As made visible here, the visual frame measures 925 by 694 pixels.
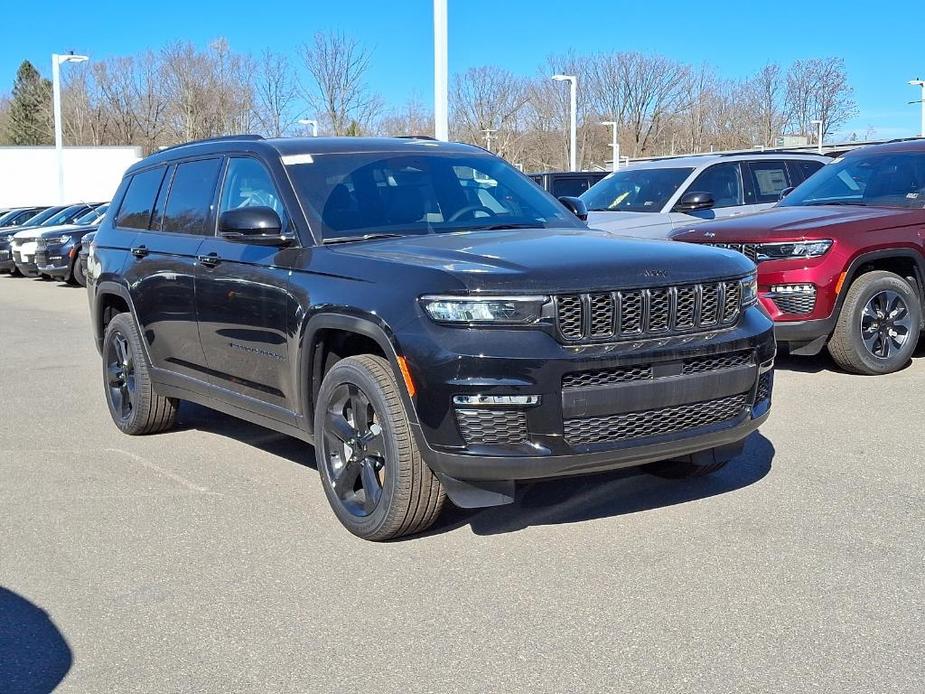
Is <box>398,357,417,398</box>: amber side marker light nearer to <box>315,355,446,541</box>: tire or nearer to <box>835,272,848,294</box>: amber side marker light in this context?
<box>315,355,446,541</box>: tire

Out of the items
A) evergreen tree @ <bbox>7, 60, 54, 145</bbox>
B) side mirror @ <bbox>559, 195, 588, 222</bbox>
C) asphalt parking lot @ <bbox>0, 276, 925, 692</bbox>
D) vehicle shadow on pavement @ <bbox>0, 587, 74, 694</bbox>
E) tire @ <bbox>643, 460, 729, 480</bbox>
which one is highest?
evergreen tree @ <bbox>7, 60, 54, 145</bbox>

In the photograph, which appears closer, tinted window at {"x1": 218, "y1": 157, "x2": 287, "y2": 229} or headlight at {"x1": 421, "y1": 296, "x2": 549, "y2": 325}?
headlight at {"x1": 421, "y1": 296, "x2": 549, "y2": 325}

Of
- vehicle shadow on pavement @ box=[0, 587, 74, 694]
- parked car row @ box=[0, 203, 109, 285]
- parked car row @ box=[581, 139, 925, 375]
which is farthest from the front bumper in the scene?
parked car row @ box=[0, 203, 109, 285]

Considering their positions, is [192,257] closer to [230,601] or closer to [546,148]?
[230,601]

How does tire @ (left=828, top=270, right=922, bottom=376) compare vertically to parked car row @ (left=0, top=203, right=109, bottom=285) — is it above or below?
below

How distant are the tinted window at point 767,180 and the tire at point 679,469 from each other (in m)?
7.43

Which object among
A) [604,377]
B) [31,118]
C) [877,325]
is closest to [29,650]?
[604,377]

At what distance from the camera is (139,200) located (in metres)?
7.23

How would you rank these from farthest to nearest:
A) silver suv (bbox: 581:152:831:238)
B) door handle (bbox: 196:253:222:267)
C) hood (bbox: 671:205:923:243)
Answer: silver suv (bbox: 581:152:831:238), hood (bbox: 671:205:923:243), door handle (bbox: 196:253:222:267)

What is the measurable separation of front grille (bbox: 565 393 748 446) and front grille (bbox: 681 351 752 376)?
5.5 inches

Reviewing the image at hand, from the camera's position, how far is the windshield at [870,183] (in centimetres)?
921

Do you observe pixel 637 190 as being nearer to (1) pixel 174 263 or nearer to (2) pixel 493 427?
(1) pixel 174 263

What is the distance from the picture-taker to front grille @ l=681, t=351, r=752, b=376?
4.64m

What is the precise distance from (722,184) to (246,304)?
8.03 meters
